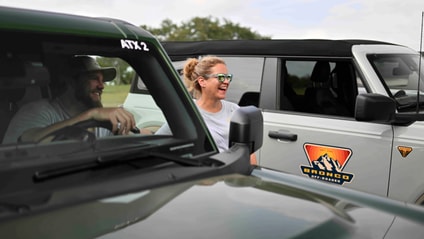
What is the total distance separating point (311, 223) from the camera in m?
1.72

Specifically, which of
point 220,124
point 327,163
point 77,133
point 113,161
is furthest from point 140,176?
point 327,163

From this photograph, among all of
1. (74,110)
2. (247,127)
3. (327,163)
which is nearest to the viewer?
(74,110)

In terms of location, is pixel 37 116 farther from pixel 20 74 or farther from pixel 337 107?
pixel 337 107

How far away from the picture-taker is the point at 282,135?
4.91 metres

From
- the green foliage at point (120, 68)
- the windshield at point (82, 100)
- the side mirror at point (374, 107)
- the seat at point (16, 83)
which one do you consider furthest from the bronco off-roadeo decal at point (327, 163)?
the seat at point (16, 83)

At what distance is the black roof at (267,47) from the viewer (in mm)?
4902

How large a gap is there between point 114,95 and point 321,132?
2.68m

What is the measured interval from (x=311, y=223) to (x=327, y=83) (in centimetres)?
361

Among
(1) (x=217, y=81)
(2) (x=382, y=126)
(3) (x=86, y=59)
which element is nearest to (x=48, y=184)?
(3) (x=86, y=59)

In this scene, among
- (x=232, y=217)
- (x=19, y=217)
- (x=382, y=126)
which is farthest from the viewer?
(x=382, y=126)

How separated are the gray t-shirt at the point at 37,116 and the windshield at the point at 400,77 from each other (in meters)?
3.30

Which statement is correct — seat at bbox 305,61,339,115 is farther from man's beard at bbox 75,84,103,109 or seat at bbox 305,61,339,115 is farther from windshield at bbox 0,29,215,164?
man's beard at bbox 75,84,103,109

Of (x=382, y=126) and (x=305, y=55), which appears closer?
(x=382, y=126)

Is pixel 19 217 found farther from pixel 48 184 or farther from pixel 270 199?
pixel 270 199
